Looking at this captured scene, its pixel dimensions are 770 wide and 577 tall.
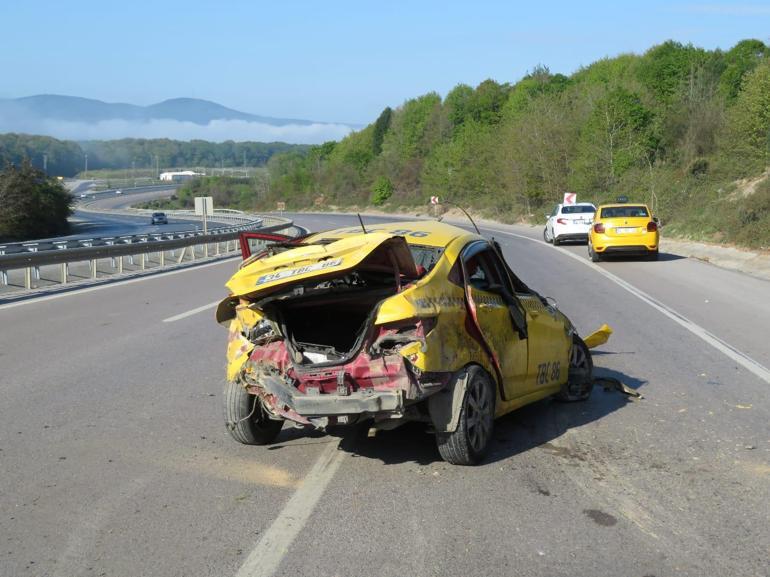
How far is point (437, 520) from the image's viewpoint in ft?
16.7

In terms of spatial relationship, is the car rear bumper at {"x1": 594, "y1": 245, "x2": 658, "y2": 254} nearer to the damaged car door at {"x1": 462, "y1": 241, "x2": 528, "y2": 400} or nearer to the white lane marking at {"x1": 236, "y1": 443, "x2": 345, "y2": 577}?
the damaged car door at {"x1": 462, "y1": 241, "x2": 528, "y2": 400}

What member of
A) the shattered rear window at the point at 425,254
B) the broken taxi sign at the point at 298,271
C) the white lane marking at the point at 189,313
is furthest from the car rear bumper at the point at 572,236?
the broken taxi sign at the point at 298,271

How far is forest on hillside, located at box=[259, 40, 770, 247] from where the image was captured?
41375 millimetres

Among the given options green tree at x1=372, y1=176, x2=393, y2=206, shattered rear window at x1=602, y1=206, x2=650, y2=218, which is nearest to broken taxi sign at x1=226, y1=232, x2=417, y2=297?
shattered rear window at x1=602, y1=206, x2=650, y2=218

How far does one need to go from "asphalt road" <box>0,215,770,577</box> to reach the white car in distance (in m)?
24.0

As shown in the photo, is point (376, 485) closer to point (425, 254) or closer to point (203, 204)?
point (425, 254)

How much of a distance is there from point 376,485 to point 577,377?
3.03 m

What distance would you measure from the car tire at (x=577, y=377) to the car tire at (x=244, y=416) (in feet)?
9.23

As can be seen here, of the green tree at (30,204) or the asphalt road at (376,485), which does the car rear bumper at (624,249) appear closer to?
the asphalt road at (376,485)

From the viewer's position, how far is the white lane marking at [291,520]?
175 inches

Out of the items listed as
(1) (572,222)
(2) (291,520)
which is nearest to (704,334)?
(2) (291,520)

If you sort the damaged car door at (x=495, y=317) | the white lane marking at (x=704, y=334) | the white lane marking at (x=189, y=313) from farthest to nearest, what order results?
the white lane marking at (x=189, y=313) → the white lane marking at (x=704, y=334) → the damaged car door at (x=495, y=317)

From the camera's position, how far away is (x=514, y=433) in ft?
23.2

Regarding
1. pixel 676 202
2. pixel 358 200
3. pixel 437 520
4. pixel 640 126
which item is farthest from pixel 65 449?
pixel 358 200
